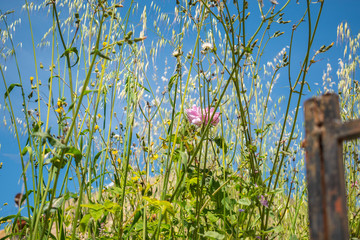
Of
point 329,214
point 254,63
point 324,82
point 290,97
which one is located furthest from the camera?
point 324,82

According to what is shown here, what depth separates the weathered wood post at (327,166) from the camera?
0.48 meters

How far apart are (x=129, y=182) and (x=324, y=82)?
1.55 metres

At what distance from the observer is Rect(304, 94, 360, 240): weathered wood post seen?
Answer: 48 centimetres

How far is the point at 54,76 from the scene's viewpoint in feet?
3.83

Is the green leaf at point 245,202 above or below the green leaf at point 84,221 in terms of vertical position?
above

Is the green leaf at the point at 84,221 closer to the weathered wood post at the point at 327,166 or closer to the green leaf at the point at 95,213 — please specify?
the green leaf at the point at 95,213

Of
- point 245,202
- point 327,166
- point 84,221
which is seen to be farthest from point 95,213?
point 327,166

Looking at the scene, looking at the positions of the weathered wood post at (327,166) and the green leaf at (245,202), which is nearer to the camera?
the weathered wood post at (327,166)

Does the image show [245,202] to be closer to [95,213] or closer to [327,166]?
[95,213]

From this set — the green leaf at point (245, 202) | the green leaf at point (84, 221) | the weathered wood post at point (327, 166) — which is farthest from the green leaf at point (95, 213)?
the weathered wood post at point (327, 166)

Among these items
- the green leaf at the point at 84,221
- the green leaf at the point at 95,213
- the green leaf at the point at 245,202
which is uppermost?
the green leaf at the point at 245,202

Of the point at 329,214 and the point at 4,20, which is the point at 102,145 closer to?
the point at 4,20

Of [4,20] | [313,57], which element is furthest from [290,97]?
[4,20]

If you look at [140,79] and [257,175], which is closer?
[257,175]
